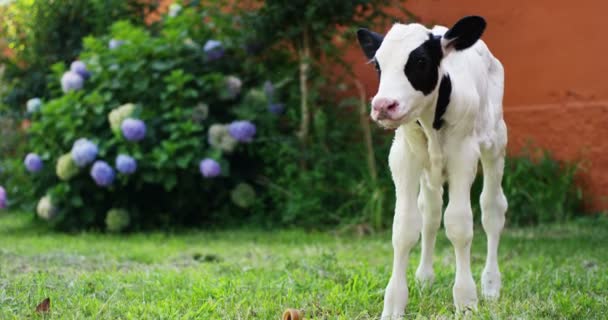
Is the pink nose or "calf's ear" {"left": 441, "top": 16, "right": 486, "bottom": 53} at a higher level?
"calf's ear" {"left": 441, "top": 16, "right": 486, "bottom": 53}

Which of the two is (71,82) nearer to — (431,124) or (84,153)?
(84,153)

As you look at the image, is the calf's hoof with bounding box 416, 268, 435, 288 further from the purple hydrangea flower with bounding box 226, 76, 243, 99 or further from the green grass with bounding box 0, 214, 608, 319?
the purple hydrangea flower with bounding box 226, 76, 243, 99

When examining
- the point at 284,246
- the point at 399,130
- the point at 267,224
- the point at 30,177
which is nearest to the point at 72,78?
the point at 30,177

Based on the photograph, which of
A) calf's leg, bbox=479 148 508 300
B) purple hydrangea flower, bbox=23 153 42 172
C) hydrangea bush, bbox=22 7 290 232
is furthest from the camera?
purple hydrangea flower, bbox=23 153 42 172

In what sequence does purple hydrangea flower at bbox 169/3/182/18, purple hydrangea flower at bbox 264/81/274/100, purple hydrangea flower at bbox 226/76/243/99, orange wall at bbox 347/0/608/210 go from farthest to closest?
1. purple hydrangea flower at bbox 169/3/182/18
2. purple hydrangea flower at bbox 264/81/274/100
3. purple hydrangea flower at bbox 226/76/243/99
4. orange wall at bbox 347/0/608/210

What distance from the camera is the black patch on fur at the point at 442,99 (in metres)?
3.14

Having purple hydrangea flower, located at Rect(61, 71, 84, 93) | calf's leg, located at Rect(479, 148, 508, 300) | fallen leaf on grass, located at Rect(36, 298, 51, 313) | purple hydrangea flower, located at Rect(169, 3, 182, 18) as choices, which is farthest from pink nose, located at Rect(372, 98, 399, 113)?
purple hydrangea flower, located at Rect(169, 3, 182, 18)

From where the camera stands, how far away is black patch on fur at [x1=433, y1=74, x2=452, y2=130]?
314cm

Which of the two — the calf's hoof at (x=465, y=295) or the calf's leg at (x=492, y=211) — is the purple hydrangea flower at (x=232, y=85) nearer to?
the calf's leg at (x=492, y=211)

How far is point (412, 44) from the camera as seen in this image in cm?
296

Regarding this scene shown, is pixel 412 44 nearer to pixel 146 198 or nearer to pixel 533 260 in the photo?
pixel 533 260

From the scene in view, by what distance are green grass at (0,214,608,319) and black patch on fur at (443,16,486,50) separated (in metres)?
0.99

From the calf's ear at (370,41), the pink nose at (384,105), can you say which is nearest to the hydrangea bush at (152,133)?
the calf's ear at (370,41)

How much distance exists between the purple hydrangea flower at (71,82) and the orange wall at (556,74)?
10.7 feet
